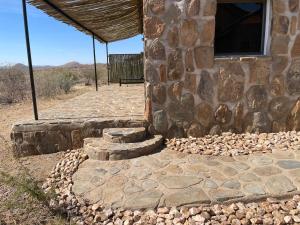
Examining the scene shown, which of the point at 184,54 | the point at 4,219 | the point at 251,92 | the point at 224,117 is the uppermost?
the point at 184,54

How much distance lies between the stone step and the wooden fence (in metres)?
8.37

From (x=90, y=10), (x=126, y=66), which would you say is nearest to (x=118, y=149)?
(x=90, y=10)

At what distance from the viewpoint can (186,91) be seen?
4.21 metres

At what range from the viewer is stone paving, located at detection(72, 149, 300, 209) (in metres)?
2.73

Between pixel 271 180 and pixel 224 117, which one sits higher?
pixel 224 117

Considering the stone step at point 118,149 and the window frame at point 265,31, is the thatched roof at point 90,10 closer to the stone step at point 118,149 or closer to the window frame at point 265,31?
the window frame at point 265,31

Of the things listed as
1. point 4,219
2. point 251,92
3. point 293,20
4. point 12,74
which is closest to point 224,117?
point 251,92

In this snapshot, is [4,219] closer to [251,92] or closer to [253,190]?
[253,190]

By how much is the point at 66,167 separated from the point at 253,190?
2.43 m

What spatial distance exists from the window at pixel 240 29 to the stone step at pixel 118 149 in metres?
1.83

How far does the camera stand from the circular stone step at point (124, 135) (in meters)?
4.03

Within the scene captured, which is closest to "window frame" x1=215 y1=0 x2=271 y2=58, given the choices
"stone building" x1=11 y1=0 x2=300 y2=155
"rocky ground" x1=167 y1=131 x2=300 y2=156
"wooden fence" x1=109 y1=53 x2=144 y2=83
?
"stone building" x1=11 y1=0 x2=300 y2=155

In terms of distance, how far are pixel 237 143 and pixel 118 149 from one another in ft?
5.86

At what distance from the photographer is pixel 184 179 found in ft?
10.2
